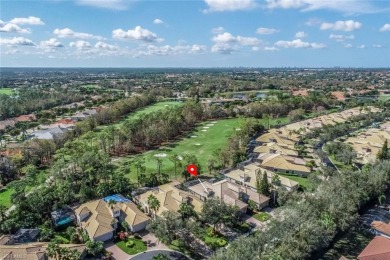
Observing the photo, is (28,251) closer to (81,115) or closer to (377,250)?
(377,250)

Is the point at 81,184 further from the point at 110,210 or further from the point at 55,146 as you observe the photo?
the point at 55,146

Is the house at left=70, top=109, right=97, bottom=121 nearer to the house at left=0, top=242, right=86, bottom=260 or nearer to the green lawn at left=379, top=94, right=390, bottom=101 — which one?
the house at left=0, top=242, right=86, bottom=260

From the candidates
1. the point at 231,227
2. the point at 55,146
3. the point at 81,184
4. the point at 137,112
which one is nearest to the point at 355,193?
the point at 231,227

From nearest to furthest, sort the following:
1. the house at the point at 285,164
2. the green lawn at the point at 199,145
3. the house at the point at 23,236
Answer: the house at the point at 23,236
the house at the point at 285,164
the green lawn at the point at 199,145

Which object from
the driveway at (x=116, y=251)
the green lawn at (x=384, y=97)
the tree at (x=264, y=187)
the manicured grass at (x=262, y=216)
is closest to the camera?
the driveway at (x=116, y=251)

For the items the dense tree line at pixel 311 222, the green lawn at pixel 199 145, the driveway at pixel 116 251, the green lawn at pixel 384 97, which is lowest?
the driveway at pixel 116 251

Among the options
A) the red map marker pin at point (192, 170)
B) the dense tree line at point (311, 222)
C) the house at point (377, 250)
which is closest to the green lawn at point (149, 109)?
the red map marker pin at point (192, 170)

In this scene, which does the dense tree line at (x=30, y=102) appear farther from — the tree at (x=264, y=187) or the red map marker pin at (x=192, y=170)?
the tree at (x=264, y=187)

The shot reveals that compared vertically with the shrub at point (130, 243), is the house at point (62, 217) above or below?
above

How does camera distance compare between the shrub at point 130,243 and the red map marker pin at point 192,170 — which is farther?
the red map marker pin at point 192,170
